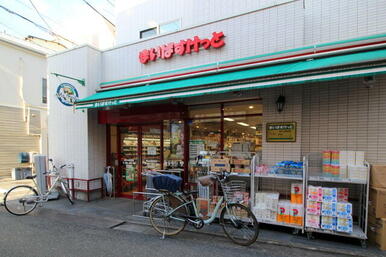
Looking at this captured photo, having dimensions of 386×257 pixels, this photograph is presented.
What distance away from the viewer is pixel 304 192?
430 cm

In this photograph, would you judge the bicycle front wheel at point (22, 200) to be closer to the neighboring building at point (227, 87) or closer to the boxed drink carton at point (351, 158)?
the neighboring building at point (227, 87)

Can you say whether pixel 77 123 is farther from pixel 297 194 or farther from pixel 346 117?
pixel 346 117

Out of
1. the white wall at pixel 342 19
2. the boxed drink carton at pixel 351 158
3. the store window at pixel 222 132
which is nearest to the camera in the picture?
the boxed drink carton at pixel 351 158

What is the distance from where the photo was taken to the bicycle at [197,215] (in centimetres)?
406

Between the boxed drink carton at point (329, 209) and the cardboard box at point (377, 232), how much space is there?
708mm

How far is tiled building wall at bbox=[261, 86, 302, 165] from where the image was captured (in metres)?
4.93

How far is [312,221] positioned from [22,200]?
22.9ft

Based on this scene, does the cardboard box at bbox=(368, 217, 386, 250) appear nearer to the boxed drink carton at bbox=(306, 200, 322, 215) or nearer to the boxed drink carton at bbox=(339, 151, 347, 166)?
the boxed drink carton at bbox=(306, 200, 322, 215)

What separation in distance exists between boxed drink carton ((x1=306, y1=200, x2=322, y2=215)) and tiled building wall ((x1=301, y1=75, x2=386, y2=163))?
125 cm

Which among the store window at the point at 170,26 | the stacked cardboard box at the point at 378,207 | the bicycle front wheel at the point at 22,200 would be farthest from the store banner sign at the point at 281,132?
the bicycle front wheel at the point at 22,200

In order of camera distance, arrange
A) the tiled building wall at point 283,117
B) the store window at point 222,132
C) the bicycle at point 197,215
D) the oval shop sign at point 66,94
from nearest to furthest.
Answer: the bicycle at point 197,215 < the tiled building wall at point 283,117 < the store window at point 222,132 < the oval shop sign at point 66,94

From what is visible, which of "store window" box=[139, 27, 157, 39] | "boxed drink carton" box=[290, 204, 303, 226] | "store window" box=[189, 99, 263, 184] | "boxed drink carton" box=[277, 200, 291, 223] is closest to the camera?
"boxed drink carton" box=[290, 204, 303, 226]

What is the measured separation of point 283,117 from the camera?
16.7ft

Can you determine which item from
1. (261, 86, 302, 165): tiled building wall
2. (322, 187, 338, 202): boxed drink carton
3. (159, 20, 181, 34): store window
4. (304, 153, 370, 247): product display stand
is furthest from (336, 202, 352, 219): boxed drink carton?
(159, 20, 181, 34): store window
